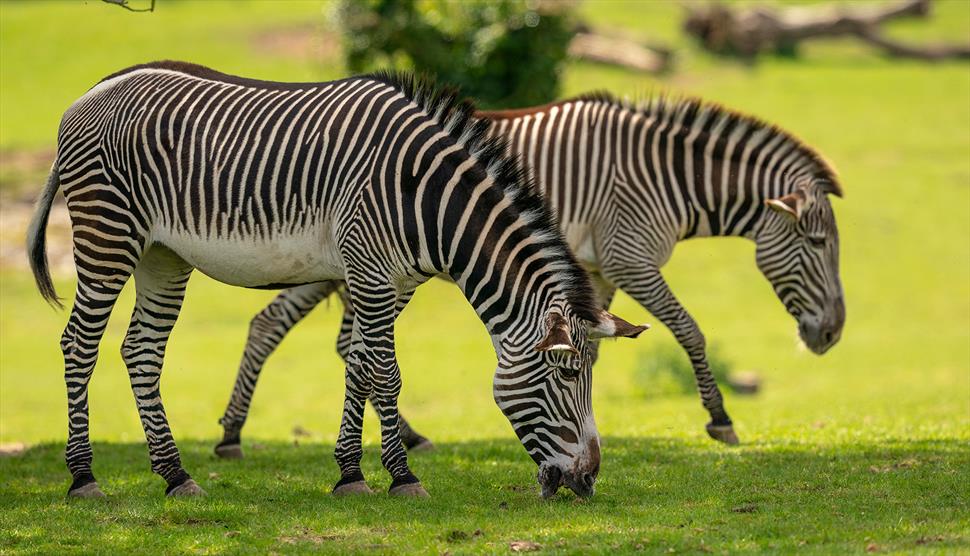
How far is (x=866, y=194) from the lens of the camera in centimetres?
3123

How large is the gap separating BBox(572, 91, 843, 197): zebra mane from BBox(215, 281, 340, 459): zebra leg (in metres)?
3.67

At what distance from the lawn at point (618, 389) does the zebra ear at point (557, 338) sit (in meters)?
1.11

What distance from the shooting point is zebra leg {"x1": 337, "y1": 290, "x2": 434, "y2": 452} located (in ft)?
37.2

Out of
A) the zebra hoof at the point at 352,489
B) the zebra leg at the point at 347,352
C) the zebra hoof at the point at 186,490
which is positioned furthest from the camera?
the zebra leg at the point at 347,352

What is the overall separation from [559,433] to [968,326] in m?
18.2

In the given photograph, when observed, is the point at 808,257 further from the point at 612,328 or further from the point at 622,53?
the point at 622,53

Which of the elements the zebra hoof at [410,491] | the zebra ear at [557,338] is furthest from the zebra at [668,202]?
the zebra ear at [557,338]


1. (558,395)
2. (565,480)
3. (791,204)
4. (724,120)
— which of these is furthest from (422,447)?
(724,120)

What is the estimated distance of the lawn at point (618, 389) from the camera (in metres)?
7.84

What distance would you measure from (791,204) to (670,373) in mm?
8697

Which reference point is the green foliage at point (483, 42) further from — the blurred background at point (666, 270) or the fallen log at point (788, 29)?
the fallen log at point (788, 29)

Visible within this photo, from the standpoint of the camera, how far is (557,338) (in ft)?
25.8

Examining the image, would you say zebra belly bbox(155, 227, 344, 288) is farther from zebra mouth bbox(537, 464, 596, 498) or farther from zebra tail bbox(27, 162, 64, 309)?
zebra mouth bbox(537, 464, 596, 498)

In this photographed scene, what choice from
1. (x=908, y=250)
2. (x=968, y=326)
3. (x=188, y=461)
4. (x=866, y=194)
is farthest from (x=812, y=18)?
(x=188, y=461)
